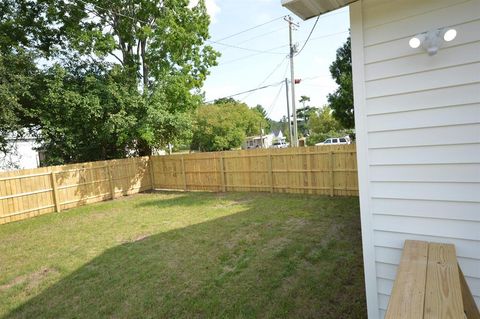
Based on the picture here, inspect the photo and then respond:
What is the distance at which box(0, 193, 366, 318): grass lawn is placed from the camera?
3.26m

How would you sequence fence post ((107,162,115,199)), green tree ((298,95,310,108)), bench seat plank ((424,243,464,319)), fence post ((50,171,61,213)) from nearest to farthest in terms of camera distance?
bench seat plank ((424,243,464,319)) → fence post ((50,171,61,213)) → fence post ((107,162,115,199)) → green tree ((298,95,310,108))

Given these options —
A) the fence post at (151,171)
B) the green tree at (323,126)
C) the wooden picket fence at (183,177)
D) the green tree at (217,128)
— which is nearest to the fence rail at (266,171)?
the wooden picket fence at (183,177)

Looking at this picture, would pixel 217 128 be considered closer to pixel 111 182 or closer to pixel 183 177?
pixel 183 177

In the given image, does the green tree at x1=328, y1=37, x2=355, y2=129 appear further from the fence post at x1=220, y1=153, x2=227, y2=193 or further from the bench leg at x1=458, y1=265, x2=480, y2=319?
the bench leg at x1=458, y1=265, x2=480, y2=319

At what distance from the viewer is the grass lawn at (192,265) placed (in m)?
3.26

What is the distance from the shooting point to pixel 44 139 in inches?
394

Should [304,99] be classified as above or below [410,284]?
above

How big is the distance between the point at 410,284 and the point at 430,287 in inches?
3.9

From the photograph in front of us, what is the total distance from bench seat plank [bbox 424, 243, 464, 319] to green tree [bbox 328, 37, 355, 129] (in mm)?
8579

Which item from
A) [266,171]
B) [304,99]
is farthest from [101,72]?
[304,99]

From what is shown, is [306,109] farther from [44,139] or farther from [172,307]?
[172,307]

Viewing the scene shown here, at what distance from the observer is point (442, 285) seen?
5.32 ft

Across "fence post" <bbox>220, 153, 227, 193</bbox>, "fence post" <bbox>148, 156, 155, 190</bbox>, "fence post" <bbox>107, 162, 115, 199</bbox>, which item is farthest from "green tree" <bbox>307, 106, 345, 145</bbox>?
"fence post" <bbox>107, 162, 115, 199</bbox>

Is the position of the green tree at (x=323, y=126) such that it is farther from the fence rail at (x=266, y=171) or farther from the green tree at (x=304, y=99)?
the green tree at (x=304, y=99)
